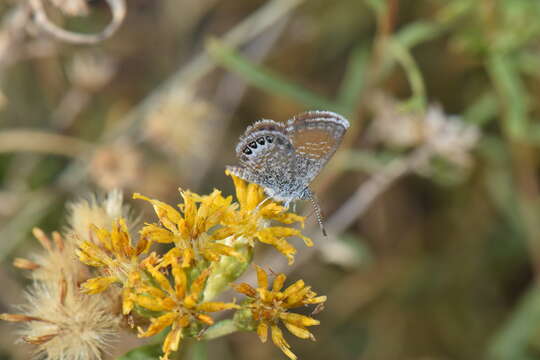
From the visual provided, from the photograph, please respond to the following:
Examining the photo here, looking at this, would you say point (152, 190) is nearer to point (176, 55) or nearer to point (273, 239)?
point (176, 55)

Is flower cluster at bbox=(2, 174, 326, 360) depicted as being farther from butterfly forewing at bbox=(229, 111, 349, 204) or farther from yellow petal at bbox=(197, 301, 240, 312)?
butterfly forewing at bbox=(229, 111, 349, 204)

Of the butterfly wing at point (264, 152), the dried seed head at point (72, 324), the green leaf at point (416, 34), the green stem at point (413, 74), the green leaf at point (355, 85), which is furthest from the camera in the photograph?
the green leaf at point (355, 85)

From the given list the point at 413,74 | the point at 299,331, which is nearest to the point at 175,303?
the point at 299,331

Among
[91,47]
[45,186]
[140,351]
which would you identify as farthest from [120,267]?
[91,47]

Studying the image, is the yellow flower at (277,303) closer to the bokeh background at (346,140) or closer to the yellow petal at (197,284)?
the yellow petal at (197,284)

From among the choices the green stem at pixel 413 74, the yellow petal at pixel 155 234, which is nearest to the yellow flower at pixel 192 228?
the yellow petal at pixel 155 234

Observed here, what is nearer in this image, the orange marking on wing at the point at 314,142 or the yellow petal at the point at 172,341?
the yellow petal at the point at 172,341

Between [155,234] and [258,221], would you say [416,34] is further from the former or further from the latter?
[155,234]
